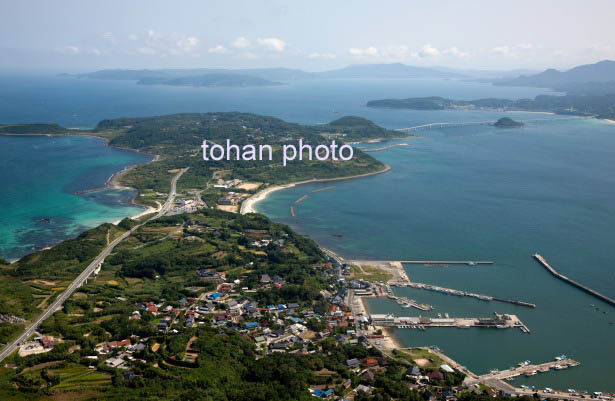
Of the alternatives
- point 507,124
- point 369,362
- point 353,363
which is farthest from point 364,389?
point 507,124

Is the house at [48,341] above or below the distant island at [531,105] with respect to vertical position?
below

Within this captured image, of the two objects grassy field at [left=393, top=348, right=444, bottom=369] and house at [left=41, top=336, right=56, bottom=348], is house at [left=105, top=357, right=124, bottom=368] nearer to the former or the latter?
house at [left=41, top=336, right=56, bottom=348]

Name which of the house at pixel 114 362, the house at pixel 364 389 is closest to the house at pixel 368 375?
the house at pixel 364 389

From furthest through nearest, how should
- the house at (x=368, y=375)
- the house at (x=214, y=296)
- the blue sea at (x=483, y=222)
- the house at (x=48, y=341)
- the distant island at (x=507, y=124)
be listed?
the distant island at (x=507, y=124), the house at (x=214, y=296), the blue sea at (x=483, y=222), the house at (x=48, y=341), the house at (x=368, y=375)

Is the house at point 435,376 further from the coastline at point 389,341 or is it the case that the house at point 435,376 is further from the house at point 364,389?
the house at point 364,389

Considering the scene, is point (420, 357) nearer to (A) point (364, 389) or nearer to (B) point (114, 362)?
(A) point (364, 389)

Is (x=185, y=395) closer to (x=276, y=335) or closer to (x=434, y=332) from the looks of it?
(x=276, y=335)
